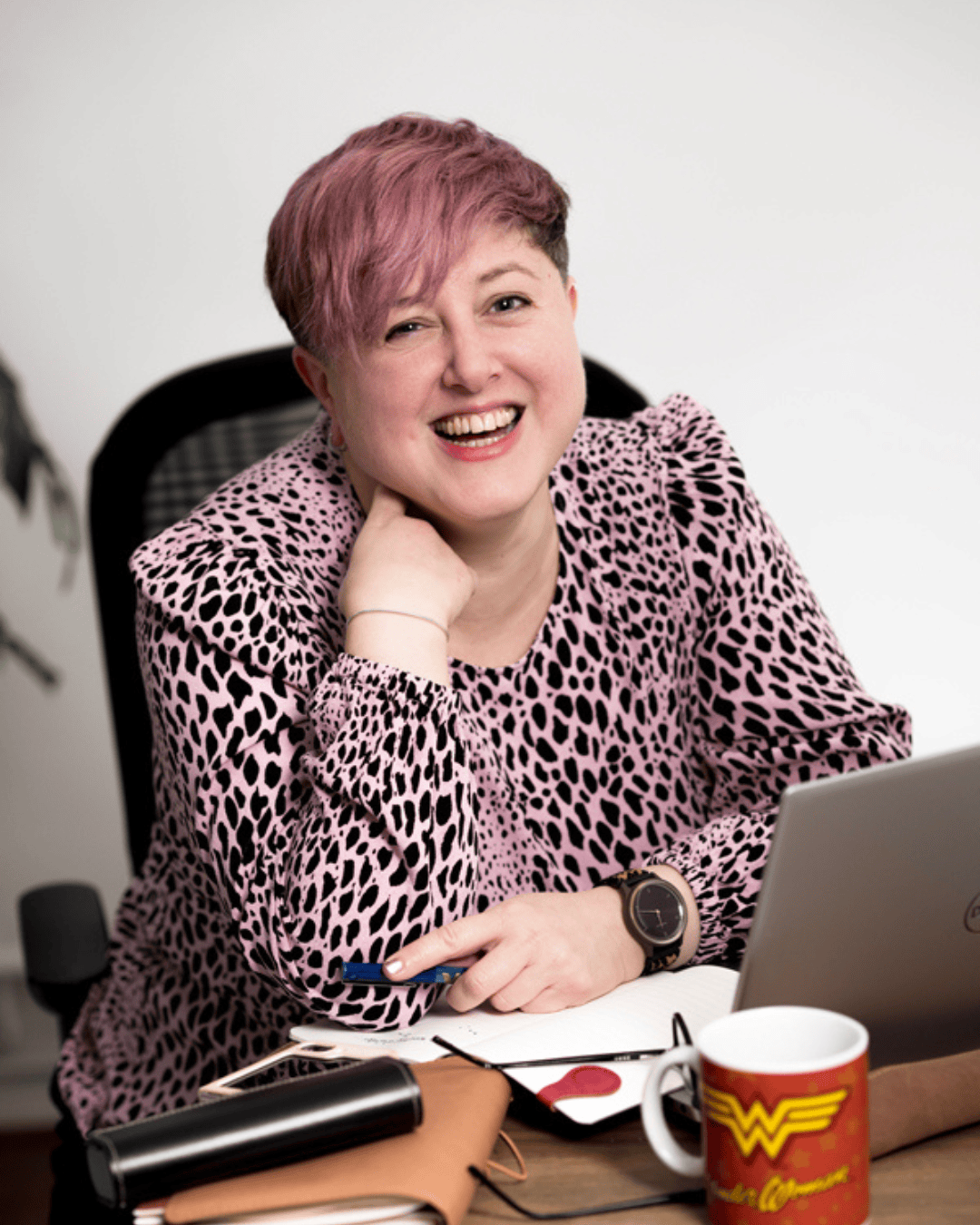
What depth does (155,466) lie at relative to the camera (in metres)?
1.46

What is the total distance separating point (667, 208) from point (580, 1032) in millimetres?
1632

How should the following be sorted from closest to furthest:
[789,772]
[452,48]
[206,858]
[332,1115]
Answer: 1. [332,1115]
2. [206,858]
3. [789,772]
4. [452,48]

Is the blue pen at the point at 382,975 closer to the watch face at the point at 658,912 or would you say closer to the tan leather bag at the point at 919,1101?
the watch face at the point at 658,912

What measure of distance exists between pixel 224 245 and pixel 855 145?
1090 mm

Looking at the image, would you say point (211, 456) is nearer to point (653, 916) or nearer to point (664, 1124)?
point (653, 916)

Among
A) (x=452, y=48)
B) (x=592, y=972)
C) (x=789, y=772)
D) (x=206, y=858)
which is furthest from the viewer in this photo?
(x=452, y=48)

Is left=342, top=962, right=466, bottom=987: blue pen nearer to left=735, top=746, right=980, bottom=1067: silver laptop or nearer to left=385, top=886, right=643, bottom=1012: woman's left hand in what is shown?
left=385, top=886, right=643, bottom=1012: woman's left hand

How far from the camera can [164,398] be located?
1448 mm

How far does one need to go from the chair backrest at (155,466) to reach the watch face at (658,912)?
686mm

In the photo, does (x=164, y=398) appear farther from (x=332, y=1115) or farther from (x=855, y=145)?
(x=855, y=145)

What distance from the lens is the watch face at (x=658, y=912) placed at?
0.98 meters

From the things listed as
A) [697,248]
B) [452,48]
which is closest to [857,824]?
[697,248]

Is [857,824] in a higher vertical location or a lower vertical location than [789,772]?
higher

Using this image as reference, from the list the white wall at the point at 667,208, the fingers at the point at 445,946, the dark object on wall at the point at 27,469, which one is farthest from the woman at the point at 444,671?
the dark object on wall at the point at 27,469
